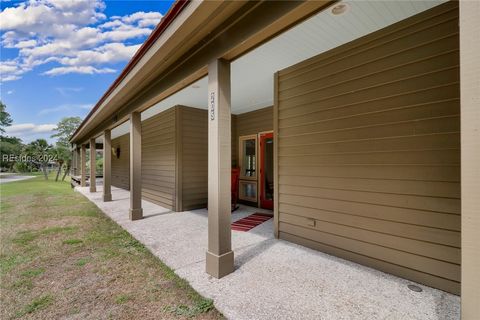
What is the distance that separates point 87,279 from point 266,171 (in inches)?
165

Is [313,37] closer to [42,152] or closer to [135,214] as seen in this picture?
[135,214]

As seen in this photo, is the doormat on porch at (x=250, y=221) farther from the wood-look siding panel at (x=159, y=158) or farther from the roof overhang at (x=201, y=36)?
the roof overhang at (x=201, y=36)

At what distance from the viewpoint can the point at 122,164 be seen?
10.4m

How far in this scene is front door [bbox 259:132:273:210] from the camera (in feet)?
18.4

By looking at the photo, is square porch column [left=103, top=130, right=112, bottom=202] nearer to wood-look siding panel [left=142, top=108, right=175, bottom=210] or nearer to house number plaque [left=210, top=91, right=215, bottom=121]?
wood-look siding panel [left=142, top=108, right=175, bottom=210]

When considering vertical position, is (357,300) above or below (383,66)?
below

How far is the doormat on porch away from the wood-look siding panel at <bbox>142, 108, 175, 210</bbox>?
6.58ft

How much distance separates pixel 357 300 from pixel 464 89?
1803 millimetres

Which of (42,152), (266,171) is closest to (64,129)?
(42,152)

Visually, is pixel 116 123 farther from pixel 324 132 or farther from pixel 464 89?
pixel 464 89

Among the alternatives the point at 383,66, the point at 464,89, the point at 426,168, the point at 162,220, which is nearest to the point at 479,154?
the point at 464,89

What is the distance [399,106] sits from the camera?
2322 mm

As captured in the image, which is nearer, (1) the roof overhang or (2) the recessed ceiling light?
(1) the roof overhang

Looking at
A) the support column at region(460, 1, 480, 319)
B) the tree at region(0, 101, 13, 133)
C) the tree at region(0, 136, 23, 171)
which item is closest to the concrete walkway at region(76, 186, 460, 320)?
the support column at region(460, 1, 480, 319)
